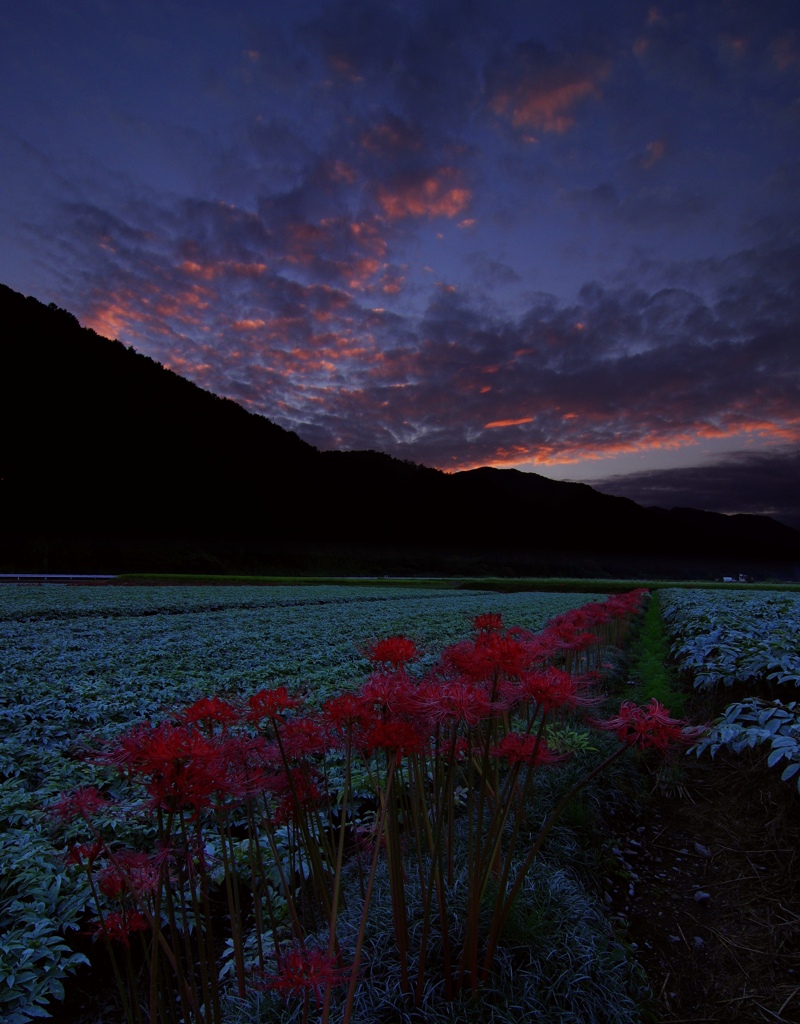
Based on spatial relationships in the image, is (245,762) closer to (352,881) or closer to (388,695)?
(388,695)

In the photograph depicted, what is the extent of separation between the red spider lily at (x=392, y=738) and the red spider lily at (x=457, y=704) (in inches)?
4.2

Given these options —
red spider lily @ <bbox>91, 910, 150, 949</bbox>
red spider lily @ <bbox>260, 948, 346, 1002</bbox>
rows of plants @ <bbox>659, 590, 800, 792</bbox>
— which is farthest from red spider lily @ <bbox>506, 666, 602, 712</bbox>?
rows of plants @ <bbox>659, 590, 800, 792</bbox>

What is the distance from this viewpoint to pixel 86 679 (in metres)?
8.97

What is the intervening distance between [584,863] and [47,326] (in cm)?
14910

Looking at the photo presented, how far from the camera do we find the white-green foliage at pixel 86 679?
3090mm

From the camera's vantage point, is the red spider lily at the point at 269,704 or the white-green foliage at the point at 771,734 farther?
the white-green foliage at the point at 771,734

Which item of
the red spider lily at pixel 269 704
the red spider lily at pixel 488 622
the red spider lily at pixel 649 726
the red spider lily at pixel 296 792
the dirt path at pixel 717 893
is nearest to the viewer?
the red spider lily at pixel 649 726

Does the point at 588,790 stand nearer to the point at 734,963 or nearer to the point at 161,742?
the point at 734,963

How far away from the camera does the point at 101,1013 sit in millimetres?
2676

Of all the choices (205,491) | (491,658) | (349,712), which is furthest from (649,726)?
(205,491)

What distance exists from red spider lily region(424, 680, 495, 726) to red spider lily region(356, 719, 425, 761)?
0.35ft

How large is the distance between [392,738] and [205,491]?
418 feet

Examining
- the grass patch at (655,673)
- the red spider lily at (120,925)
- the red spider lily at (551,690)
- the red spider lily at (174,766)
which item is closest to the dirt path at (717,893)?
the grass patch at (655,673)

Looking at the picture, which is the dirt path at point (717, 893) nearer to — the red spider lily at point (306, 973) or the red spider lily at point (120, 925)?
Answer: the red spider lily at point (306, 973)
